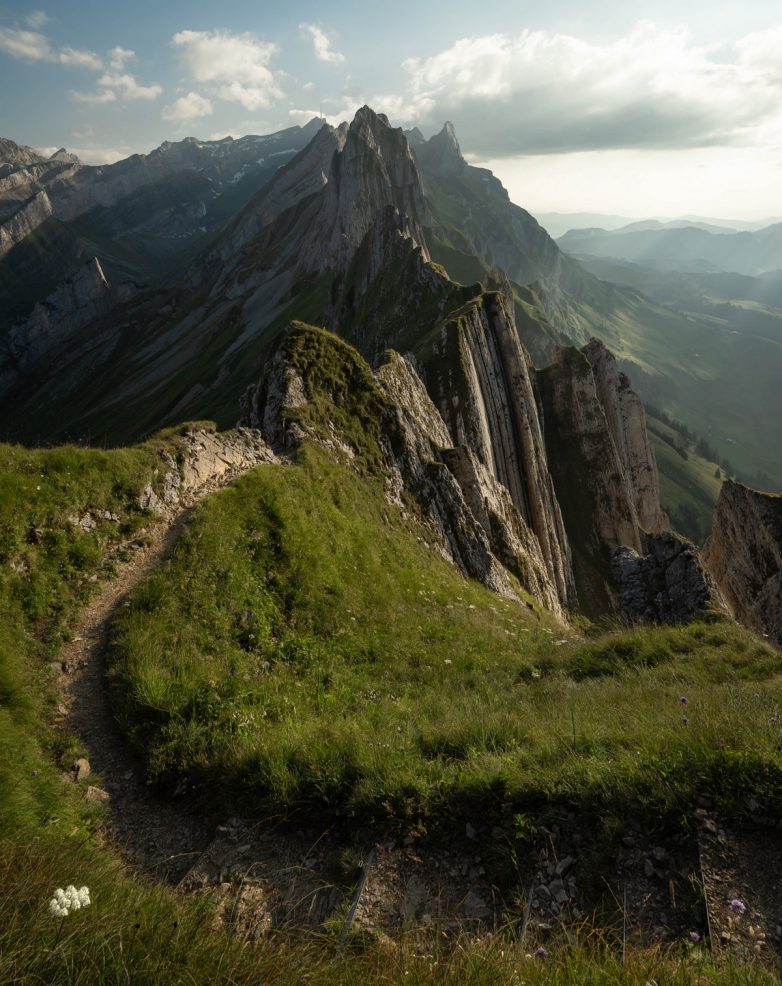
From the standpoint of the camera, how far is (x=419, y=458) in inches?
1299

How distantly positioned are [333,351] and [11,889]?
2965 centimetres

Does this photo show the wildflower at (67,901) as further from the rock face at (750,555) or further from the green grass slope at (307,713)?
the rock face at (750,555)

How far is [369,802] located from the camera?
7293 millimetres

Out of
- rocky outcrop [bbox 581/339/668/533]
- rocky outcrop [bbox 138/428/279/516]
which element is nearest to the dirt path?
rocky outcrop [bbox 138/428/279/516]

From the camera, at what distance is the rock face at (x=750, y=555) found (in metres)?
39.1

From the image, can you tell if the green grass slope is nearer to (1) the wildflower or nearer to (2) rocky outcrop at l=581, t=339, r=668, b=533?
(1) the wildflower

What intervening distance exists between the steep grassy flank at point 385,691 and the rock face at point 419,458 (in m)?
6.59

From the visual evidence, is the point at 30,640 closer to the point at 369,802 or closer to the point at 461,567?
the point at 369,802

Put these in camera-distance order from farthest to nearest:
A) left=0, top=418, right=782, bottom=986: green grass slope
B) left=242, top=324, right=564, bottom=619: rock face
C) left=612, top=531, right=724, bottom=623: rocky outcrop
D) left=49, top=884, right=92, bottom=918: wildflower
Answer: left=612, top=531, right=724, bottom=623: rocky outcrop < left=242, top=324, right=564, bottom=619: rock face < left=0, top=418, right=782, bottom=986: green grass slope < left=49, top=884, right=92, bottom=918: wildflower

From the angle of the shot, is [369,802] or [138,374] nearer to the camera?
[369,802]

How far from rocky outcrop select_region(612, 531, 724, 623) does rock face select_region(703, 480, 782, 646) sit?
1047 centimetres

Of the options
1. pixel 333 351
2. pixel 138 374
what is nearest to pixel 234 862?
pixel 333 351

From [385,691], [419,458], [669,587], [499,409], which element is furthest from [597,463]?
[385,691]

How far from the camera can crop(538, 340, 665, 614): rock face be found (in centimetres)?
6412
